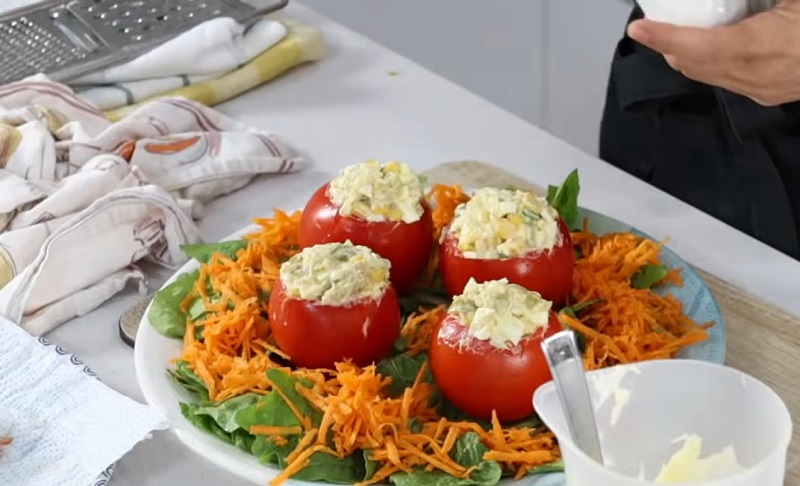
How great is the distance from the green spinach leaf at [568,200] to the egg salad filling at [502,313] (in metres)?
0.19

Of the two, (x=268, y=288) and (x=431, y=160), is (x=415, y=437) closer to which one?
(x=268, y=288)

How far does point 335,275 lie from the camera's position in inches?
31.4

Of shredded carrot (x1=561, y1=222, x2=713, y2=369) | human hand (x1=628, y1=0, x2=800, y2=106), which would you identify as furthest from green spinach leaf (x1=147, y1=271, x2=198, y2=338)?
human hand (x1=628, y1=0, x2=800, y2=106)

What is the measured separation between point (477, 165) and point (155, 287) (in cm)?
29

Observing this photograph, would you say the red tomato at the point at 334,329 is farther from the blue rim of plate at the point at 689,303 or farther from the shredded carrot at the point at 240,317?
the blue rim of plate at the point at 689,303

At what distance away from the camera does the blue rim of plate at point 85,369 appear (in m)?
0.77

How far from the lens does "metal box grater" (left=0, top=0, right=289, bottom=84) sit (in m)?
1.25

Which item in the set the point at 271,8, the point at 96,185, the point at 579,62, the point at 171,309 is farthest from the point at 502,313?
the point at 579,62

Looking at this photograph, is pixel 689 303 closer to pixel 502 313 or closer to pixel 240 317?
pixel 502 313

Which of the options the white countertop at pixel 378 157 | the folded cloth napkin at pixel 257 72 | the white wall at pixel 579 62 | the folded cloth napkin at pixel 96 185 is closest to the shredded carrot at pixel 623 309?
the white countertop at pixel 378 157

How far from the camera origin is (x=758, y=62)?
938mm

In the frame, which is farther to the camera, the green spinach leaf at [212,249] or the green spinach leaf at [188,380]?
the green spinach leaf at [212,249]

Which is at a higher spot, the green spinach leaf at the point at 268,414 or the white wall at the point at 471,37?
the green spinach leaf at the point at 268,414

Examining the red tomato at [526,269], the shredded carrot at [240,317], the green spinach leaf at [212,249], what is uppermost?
the red tomato at [526,269]
